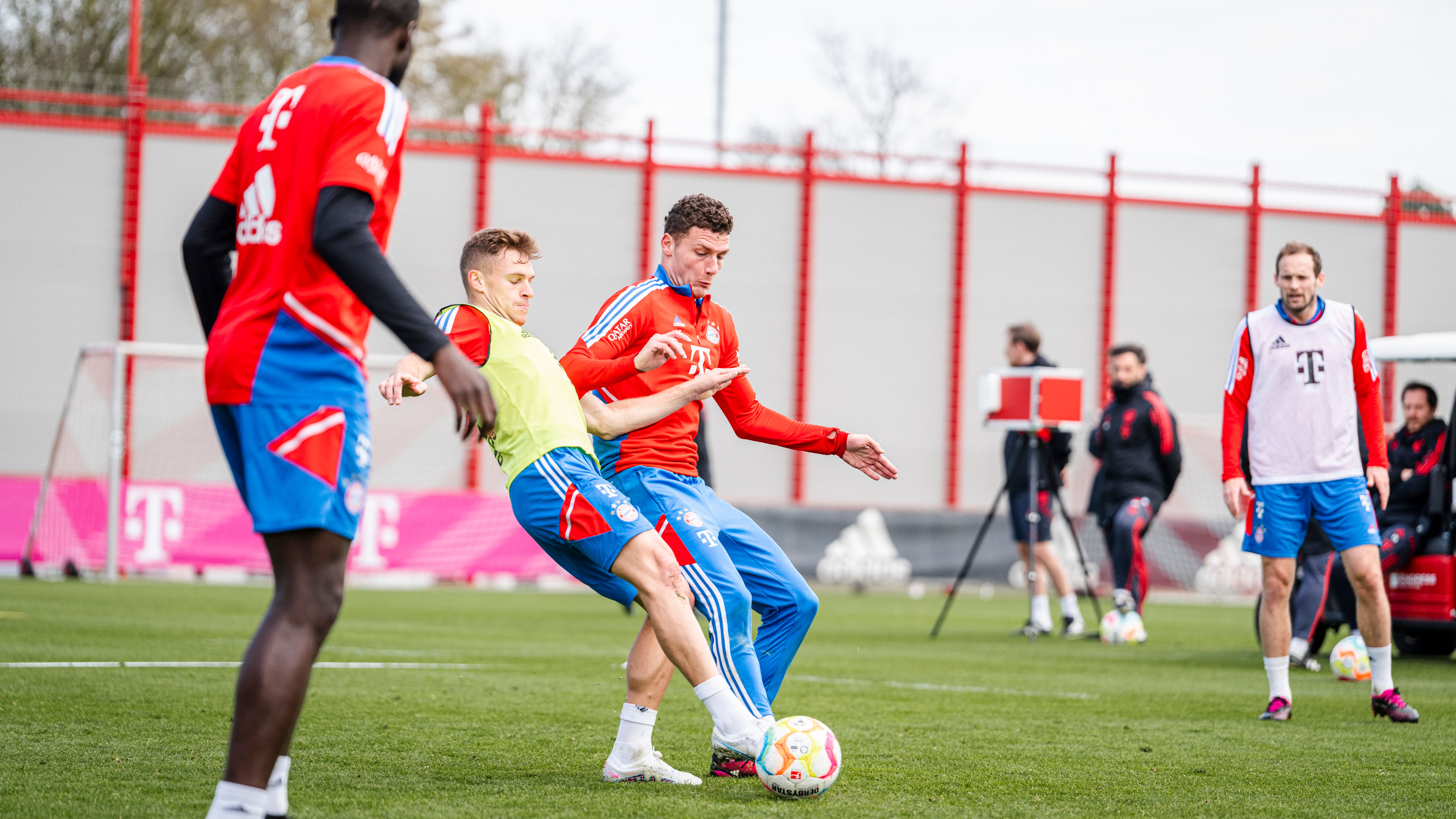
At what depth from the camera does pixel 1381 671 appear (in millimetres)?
6812

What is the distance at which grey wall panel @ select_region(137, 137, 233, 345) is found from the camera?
66.9 ft

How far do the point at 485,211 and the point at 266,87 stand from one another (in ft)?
29.7

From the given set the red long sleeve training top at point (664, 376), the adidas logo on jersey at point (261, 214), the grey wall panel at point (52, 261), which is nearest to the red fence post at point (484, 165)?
the grey wall panel at point (52, 261)

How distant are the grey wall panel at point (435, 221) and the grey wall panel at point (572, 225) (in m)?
0.30

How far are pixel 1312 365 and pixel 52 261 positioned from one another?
1812 centimetres

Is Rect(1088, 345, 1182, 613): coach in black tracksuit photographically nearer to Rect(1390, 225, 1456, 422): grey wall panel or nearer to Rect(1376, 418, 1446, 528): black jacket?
Rect(1376, 418, 1446, 528): black jacket

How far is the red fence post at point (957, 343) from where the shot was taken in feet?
72.9

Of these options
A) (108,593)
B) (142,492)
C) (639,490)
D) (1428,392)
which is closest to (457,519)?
(142,492)

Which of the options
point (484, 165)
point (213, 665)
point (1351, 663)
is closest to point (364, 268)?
point (213, 665)

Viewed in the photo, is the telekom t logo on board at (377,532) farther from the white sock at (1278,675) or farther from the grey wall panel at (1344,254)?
the grey wall panel at (1344,254)

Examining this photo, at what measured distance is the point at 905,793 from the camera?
4.58 m

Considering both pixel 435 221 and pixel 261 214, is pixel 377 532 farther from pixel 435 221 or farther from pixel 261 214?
pixel 261 214

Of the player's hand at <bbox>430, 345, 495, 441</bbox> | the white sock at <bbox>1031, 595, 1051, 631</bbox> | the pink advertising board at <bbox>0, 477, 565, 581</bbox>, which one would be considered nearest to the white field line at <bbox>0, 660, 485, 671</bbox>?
the player's hand at <bbox>430, 345, 495, 441</bbox>

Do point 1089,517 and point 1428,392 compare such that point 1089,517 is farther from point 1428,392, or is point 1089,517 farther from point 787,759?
point 787,759
